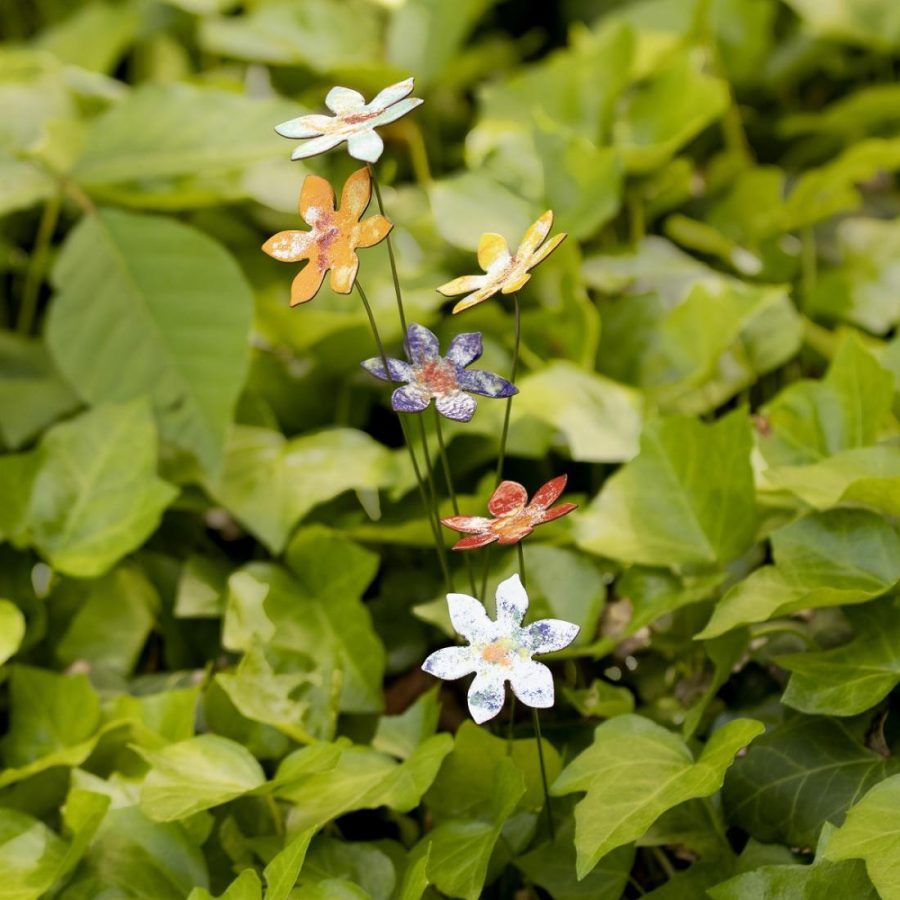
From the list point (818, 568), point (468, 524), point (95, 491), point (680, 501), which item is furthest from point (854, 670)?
point (95, 491)

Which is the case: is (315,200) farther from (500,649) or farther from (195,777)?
(195,777)

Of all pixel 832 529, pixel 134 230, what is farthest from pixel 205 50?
pixel 832 529

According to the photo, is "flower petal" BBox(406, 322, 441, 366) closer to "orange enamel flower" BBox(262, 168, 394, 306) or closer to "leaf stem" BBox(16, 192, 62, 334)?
"orange enamel flower" BBox(262, 168, 394, 306)

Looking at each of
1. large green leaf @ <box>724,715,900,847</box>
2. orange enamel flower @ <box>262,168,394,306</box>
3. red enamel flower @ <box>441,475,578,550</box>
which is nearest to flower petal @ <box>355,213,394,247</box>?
orange enamel flower @ <box>262,168,394,306</box>

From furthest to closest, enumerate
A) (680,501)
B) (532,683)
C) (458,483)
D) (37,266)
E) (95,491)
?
(37,266), (458,483), (95,491), (680,501), (532,683)

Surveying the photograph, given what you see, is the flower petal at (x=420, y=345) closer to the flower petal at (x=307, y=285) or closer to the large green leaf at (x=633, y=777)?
the flower petal at (x=307, y=285)

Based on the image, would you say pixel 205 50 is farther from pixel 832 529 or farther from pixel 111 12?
pixel 832 529
